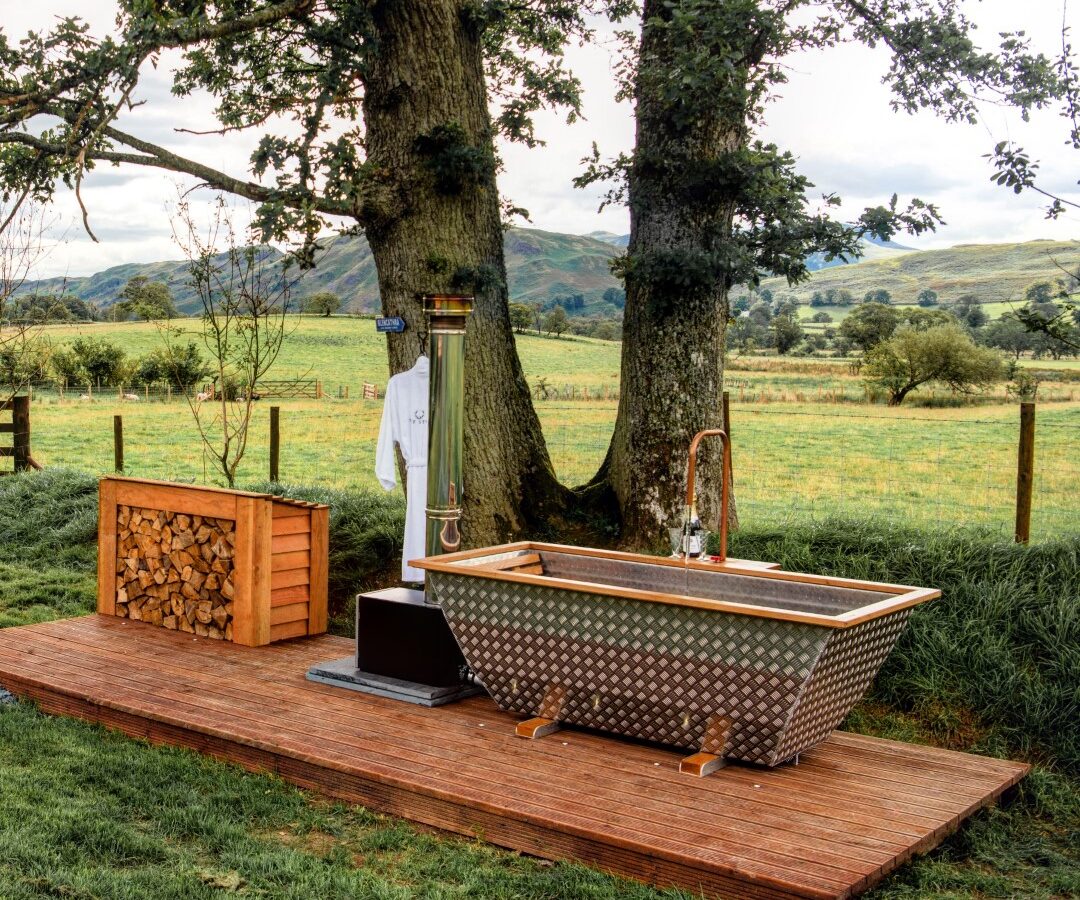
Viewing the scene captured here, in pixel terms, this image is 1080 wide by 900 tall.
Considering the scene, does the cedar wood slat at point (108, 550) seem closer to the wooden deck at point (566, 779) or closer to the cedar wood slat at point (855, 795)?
the wooden deck at point (566, 779)

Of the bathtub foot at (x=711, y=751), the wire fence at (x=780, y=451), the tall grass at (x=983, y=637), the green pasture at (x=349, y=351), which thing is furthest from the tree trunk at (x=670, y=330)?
the green pasture at (x=349, y=351)

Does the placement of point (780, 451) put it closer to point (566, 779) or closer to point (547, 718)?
point (547, 718)

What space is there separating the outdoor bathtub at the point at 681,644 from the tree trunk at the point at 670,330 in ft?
6.01

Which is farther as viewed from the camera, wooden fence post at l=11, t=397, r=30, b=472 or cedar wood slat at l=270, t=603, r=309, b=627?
wooden fence post at l=11, t=397, r=30, b=472

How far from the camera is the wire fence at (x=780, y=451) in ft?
42.3

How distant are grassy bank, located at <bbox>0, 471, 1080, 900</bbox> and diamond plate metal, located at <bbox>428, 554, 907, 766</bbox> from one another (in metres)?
0.61

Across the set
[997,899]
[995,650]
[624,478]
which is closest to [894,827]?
[997,899]

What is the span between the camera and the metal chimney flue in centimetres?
472

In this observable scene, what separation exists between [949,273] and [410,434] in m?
Result: 91.6

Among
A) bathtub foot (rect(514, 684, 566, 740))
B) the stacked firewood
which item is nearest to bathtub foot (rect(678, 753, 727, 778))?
bathtub foot (rect(514, 684, 566, 740))

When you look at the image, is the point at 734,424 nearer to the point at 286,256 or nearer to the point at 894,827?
the point at 286,256

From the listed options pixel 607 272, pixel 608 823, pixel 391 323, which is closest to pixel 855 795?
pixel 608 823

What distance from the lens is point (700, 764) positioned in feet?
12.2

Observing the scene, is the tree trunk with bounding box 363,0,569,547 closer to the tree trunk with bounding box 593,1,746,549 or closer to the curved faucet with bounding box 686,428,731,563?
the tree trunk with bounding box 593,1,746,549
